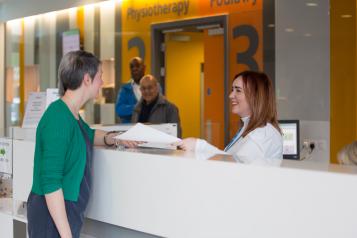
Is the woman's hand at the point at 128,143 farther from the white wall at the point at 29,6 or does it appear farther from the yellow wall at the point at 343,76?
the white wall at the point at 29,6

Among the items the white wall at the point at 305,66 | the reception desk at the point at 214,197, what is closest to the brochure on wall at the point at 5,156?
the reception desk at the point at 214,197

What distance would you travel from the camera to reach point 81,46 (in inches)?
353

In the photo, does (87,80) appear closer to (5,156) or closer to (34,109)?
(5,156)

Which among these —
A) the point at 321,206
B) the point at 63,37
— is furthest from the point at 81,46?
the point at 321,206

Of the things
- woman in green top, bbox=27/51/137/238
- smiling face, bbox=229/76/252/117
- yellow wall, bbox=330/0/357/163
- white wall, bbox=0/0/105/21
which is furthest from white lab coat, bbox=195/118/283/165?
white wall, bbox=0/0/105/21

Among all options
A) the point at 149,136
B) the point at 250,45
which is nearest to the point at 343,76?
the point at 250,45

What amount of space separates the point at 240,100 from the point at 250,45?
3824mm

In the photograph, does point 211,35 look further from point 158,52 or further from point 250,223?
point 250,223

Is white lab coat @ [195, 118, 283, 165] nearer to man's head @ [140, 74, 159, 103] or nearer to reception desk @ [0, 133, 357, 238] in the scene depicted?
reception desk @ [0, 133, 357, 238]

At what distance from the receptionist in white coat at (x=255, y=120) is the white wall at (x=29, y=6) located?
6.29 meters

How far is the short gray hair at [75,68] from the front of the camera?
2197 mm

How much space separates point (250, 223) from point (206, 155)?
1.24 feet

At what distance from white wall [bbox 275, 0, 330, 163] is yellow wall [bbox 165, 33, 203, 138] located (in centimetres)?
231

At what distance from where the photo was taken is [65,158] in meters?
2.14
